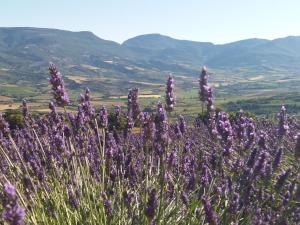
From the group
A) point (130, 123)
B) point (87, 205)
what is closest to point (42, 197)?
point (87, 205)

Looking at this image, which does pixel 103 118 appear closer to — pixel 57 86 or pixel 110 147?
pixel 110 147

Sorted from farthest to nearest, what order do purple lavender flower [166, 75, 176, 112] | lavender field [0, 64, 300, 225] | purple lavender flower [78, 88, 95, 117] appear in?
purple lavender flower [78, 88, 95, 117], purple lavender flower [166, 75, 176, 112], lavender field [0, 64, 300, 225]

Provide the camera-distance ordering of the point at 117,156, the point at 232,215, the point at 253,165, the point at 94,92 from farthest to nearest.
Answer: the point at 94,92
the point at 117,156
the point at 253,165
the point at 232,215

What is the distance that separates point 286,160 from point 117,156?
3.02 meters

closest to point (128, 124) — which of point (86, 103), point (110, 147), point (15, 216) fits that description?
point (110, 147)

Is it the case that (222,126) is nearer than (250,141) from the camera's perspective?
Yes

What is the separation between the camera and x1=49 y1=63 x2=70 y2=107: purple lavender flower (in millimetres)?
4320

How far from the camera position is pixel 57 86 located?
4320 millimetres

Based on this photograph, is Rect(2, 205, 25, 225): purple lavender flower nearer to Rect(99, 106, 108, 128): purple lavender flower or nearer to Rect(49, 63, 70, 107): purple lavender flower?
Rect(49, 63, 70, 107): purple lavender flower

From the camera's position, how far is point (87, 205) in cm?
464

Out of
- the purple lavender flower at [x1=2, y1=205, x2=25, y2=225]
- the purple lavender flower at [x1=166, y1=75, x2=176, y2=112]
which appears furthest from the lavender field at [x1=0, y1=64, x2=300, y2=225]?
the purple lavender flower at [x1=2, y1=205, x2=25, y2=225]

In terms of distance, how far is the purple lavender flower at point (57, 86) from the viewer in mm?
4320

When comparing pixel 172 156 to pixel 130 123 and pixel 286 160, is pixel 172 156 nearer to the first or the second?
pixel 130 123

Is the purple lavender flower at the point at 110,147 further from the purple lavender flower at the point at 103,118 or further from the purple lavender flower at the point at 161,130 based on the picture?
the purple lavender flower at the point at 161,130
